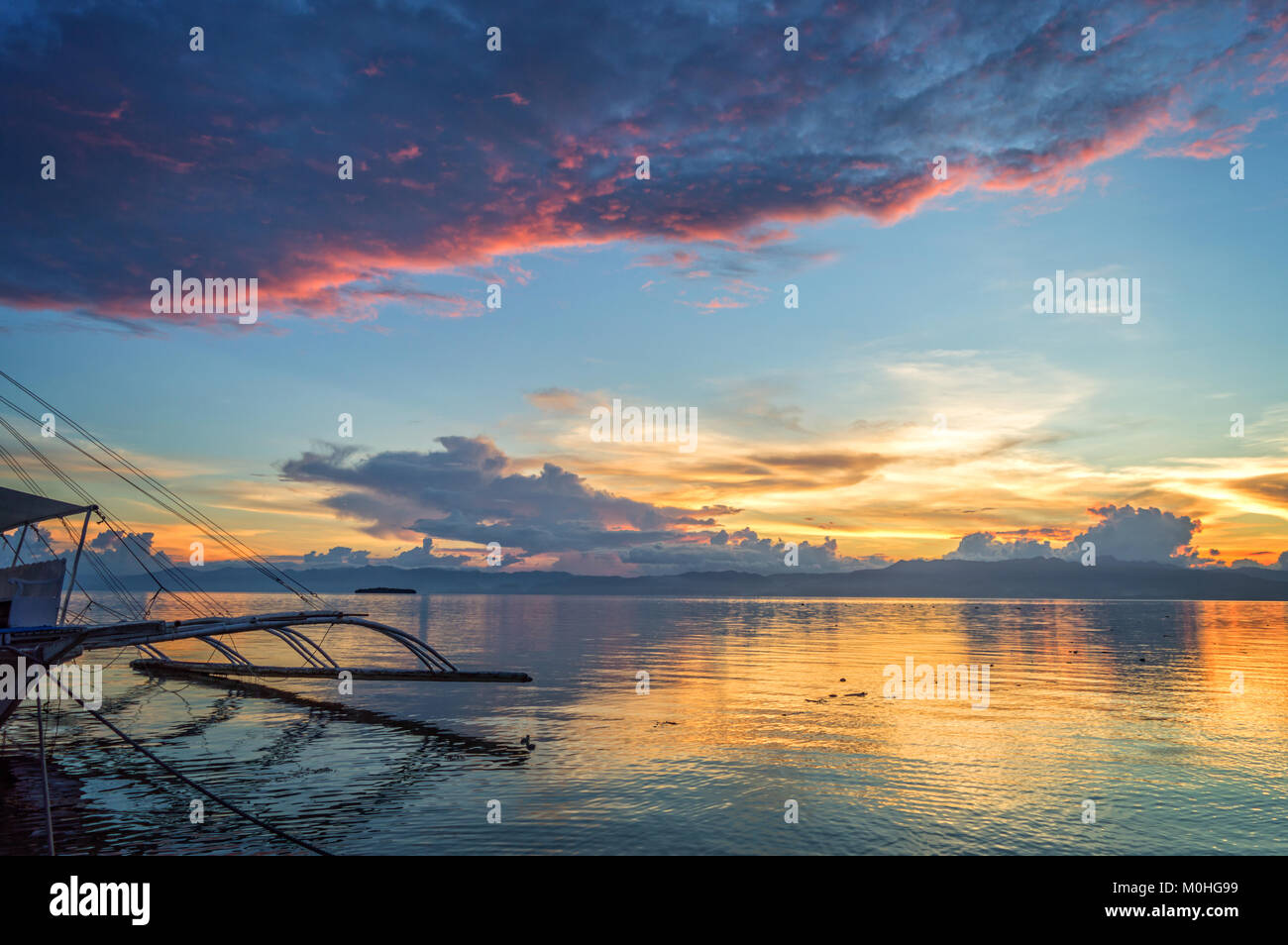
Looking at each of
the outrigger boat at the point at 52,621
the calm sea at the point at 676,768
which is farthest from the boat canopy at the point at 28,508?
the calm sea at the point at 676,768

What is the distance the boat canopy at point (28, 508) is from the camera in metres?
34.8

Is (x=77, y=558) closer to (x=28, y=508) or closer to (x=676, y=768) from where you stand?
(x=28, y=508)

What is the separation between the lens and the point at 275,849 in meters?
18.2

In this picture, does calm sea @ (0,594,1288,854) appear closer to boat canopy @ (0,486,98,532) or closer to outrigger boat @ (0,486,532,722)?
outrigger boat @ (0,486,532,722)

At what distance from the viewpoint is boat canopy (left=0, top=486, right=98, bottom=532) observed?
34781 millimetres

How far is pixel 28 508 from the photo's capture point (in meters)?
35.3

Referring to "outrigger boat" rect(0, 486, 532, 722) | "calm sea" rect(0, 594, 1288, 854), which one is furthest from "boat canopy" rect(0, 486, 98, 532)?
"calm sea" rect(0, 594, 1288, 854)

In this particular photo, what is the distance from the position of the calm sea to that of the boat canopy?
10.5 metres

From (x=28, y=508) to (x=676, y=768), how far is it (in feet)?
113

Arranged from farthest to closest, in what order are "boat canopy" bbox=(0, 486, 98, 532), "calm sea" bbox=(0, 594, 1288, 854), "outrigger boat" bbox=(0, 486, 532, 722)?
1. "boat canopy" bbox=(0, 486, 98, 532)
2. "outrigger boat" bbox=(0, 486, 532, 722)
3. "calm sea" bbox=(0, 594, 1288, 854)

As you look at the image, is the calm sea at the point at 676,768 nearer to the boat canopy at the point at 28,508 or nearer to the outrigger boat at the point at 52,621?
the outrigger boat at the point at 52,621

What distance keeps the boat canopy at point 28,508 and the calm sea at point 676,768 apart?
34.3ft
